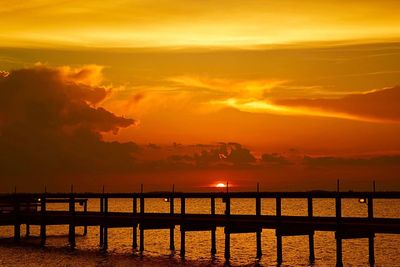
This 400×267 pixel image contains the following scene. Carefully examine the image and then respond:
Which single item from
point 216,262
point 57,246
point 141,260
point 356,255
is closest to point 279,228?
point 216,262

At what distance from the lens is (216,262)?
54.1 metres

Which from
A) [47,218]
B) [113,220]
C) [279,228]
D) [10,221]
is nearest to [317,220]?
[279,228]

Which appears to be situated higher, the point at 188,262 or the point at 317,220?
the point at 317,220

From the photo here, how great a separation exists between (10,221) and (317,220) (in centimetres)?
3488

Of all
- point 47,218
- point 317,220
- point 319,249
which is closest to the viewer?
point 317,220

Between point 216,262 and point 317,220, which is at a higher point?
point 317,220

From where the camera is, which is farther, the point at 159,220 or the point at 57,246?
the point at 57,246

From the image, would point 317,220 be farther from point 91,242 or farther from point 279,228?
point 91,242

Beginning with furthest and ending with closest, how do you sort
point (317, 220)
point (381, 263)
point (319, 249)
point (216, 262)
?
point (319, 249) → point (381, 263) → point (216, 262) → point (317, 220)

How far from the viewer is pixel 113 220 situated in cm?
6062

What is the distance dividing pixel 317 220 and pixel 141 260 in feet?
55.1

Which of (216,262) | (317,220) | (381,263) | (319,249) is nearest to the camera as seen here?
(317,220)

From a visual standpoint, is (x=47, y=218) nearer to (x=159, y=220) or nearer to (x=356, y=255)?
(x=159, y=220)

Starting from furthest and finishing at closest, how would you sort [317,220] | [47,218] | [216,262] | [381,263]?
[47,218] → [381,263] → [216,262] → [317,220]
